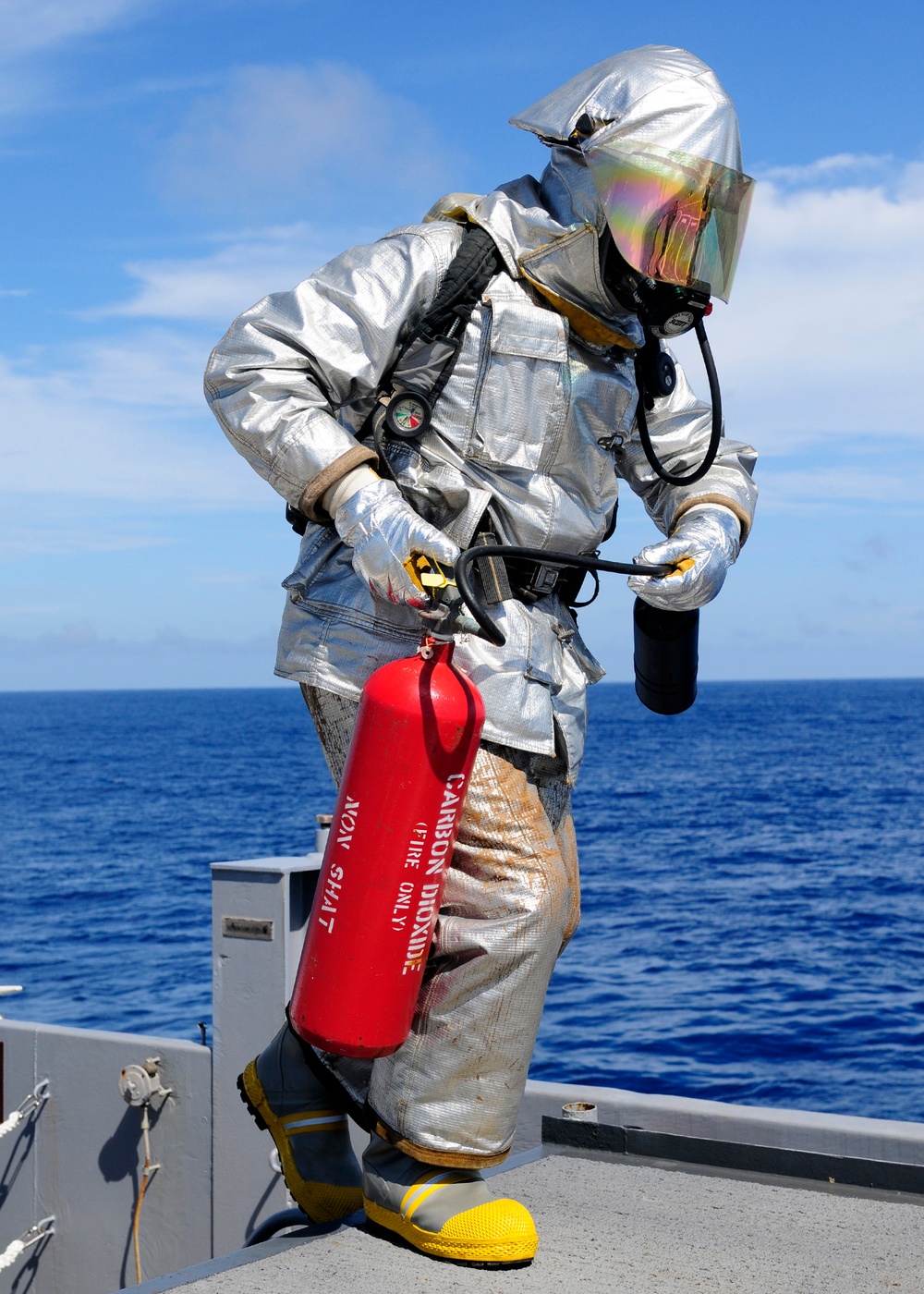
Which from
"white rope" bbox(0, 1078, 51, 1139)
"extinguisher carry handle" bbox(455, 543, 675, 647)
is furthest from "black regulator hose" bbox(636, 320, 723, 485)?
"white rope" bbox(0, 1078, 51, 1139)

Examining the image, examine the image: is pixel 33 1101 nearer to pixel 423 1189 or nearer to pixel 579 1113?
pixel 579 1113

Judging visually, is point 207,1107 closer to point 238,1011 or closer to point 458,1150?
point 238,1011

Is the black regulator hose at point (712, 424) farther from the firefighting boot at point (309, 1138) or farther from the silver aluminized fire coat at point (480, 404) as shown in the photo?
the firefighting boot at point (309, 1138)

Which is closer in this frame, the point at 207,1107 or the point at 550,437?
the point at 550,437

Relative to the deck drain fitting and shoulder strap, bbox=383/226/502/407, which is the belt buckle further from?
the deck drain fitting

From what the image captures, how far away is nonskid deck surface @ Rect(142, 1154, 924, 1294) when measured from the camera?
2168 mm

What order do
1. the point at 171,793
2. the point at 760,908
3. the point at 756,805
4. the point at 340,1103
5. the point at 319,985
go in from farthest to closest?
the point at 171,793 < the point at 756,805 < the point at 760,908 < the point at 340,1103 < the point at 319,985

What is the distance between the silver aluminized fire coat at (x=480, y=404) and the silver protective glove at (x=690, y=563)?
151 mm

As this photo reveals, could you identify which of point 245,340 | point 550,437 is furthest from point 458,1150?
point 245,340

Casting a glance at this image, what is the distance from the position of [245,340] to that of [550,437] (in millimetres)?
591

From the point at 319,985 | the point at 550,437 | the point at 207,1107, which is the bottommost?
the point at 207,1107

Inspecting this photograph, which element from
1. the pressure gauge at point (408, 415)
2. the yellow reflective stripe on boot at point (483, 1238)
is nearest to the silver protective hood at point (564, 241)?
the pressure gauge at point (408, 415)

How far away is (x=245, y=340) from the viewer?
2.27m

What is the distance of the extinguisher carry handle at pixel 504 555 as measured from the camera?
7.09 ft
